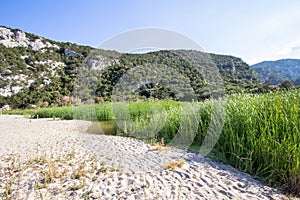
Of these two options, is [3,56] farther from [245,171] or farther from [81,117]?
[245,171]

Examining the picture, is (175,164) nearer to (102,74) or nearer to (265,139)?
(265,139)

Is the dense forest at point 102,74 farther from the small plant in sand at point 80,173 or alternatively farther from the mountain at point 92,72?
the small plant in sand at point 80,173

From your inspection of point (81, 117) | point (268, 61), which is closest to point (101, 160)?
point (81, 117)

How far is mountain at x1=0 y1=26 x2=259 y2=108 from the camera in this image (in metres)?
14.1

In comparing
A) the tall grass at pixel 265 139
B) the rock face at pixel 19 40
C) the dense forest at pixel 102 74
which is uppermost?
the rock face at pixel 19 40

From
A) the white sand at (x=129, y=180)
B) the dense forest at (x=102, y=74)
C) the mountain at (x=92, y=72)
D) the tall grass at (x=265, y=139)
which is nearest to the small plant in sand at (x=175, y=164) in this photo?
the white sand at (x=129, y=180)

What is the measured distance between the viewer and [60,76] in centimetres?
3947

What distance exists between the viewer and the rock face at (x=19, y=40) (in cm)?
4606

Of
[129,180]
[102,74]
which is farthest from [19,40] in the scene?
[129,180]

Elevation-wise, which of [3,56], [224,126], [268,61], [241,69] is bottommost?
[224,126]

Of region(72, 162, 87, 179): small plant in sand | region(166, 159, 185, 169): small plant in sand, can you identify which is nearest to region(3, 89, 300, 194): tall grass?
region(166, 159, 185, 169): small plant in sand

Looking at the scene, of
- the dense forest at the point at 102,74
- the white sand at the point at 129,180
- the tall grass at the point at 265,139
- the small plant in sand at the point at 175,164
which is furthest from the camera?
the dense forest at the point at 102,74

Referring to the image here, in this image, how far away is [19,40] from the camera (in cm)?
4819

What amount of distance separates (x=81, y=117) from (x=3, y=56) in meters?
37.5
